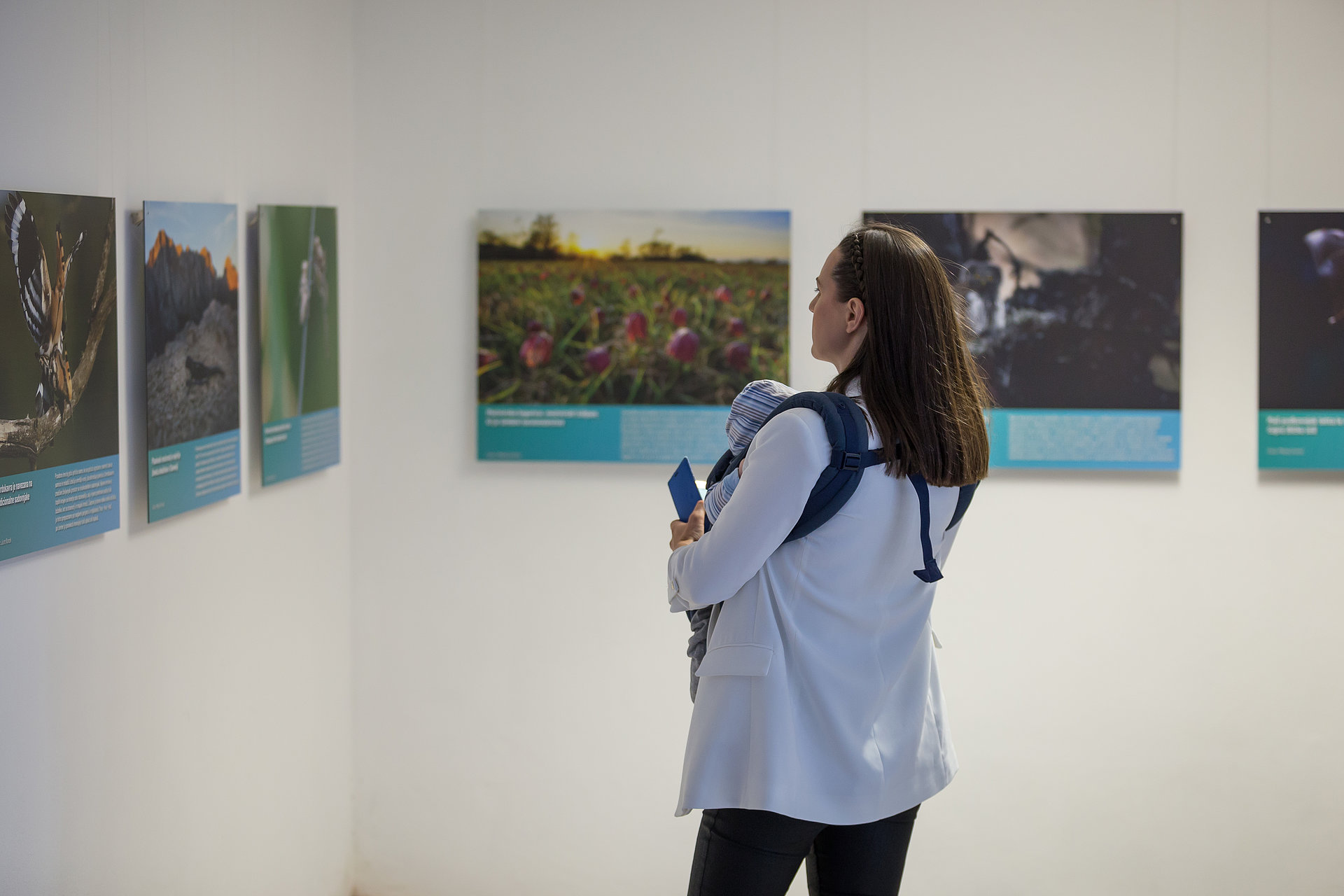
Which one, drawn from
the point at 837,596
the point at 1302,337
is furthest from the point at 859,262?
the point at 1302,337

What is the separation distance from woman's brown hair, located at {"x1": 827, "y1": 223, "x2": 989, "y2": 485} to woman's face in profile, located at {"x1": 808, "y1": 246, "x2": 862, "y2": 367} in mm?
33

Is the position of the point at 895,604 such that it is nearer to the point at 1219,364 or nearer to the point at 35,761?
the point at 35,761

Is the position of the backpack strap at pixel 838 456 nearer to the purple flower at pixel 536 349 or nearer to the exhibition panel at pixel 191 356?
the exhibition panel at pixel 191 356

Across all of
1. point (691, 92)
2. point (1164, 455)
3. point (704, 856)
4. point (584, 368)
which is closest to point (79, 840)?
point (704, 856)

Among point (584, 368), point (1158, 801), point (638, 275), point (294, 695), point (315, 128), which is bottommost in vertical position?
point (1158, 801)

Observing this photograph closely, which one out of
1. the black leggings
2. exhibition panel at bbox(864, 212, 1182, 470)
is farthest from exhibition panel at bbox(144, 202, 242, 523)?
exhibition panel at bbox(864, 212, 1182, 470)

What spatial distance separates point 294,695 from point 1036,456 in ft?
7.79

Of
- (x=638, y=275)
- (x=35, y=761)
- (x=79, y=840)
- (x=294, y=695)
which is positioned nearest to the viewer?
(x=35, y=761)

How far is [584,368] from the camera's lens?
11.3 feet

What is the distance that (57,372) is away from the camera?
77.4 inches

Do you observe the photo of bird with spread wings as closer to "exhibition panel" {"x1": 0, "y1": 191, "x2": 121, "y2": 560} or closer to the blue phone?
"exhibition panel" {"x1": 0, "y1": 191, "x2": 121, "y2": 560}
